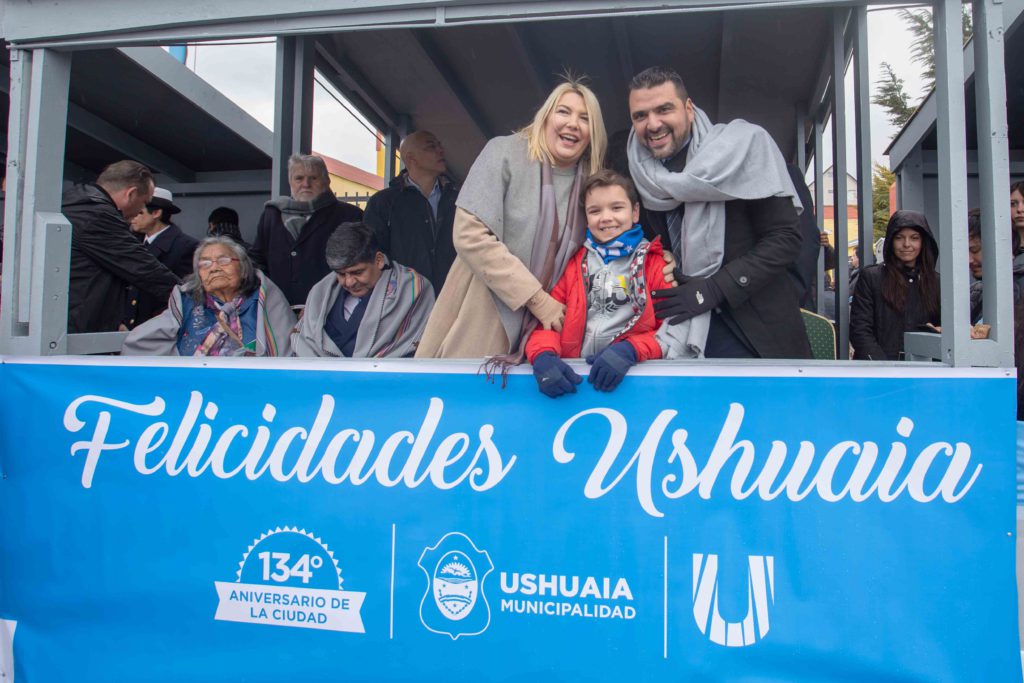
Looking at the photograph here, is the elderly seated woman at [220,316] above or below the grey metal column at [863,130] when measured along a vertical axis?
below

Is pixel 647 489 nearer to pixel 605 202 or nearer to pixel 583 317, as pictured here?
pixel 583 317

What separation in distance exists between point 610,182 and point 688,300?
1.42ft

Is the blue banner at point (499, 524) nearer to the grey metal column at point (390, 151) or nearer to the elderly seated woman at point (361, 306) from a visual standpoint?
the elderly seated woman at point (361, 306)

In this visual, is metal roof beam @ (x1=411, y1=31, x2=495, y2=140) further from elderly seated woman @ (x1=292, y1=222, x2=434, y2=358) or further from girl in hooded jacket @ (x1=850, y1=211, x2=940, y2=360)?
girl in hooded jacket @ (x1=850, y1=211, x2=940, y2=360)

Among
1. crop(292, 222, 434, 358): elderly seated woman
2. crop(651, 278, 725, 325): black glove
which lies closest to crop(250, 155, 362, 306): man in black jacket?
crop(292, 222, 434, 358): elderly seated woman

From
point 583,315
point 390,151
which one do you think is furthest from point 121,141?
point 583,315

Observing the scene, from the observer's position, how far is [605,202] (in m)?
2.15

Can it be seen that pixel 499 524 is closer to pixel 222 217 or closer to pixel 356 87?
pixel 222 217

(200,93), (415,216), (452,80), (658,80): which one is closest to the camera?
(658,80)

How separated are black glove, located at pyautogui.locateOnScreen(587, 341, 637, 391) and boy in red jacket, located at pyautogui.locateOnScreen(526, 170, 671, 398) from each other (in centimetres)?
9

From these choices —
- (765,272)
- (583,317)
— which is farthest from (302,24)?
(765,272)

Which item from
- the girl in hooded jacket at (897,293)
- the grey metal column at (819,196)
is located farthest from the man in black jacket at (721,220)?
the grey metal column at (819,196)

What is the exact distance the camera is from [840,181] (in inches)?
150

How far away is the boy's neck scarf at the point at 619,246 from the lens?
214 cm
